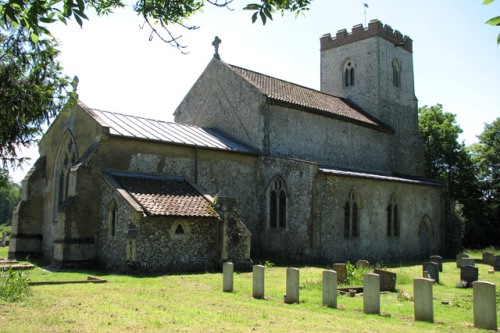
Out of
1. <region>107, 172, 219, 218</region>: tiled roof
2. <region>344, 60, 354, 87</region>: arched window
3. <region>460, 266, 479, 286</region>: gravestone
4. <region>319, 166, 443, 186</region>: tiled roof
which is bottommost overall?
<region>460, 266, 479, 286</region>: gravestone

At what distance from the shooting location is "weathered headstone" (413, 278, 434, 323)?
1020 cm

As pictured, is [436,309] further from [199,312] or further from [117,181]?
[117,181]

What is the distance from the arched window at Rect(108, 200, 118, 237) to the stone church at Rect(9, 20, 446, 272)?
4cm

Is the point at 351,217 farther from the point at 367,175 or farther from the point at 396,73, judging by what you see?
the point at 396,73

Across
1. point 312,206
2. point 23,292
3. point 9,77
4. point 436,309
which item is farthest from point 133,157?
point 436,309

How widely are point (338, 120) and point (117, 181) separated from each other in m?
14.8

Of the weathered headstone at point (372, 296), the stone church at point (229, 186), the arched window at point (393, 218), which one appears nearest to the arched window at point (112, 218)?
the stone church at point (229, 186)

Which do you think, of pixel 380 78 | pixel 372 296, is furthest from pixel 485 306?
pixel 380 78

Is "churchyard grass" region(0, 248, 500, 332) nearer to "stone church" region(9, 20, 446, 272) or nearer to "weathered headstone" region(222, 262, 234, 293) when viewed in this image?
"weathered headstone" region(222, 262, 234, 293)

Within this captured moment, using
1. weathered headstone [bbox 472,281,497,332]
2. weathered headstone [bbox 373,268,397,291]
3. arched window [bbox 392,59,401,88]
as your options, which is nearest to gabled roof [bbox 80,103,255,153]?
weathered headstone [bbox 373,268,397,291]

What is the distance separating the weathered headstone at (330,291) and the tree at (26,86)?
33.1ft

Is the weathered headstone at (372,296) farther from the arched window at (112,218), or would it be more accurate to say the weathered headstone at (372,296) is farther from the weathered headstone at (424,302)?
the arched window at (112,218)

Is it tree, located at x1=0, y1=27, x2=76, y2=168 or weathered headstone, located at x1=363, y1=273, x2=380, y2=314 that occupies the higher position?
tree, located at x1=0, y1=27, x2=76, y2=168

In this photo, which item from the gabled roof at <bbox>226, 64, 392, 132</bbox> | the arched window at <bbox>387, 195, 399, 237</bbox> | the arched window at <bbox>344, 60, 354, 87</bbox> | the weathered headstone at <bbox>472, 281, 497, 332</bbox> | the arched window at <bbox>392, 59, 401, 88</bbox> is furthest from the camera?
the arched window at <bbox>392, 59, 401, 88</bbox>
